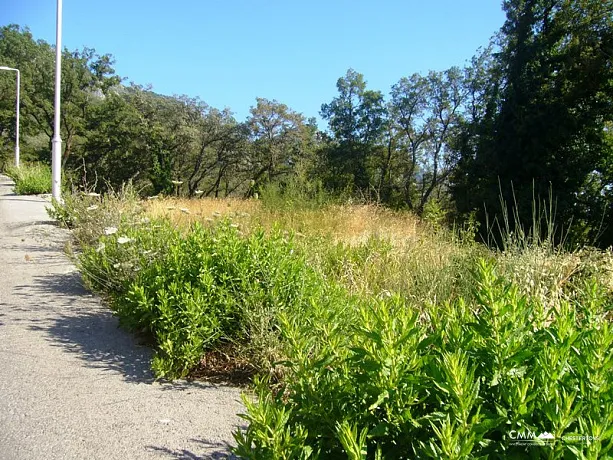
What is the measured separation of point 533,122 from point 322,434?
20592 mm

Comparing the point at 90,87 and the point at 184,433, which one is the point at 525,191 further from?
the point at 90,87

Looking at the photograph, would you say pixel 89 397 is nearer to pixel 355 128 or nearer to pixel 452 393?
pixel 452 393

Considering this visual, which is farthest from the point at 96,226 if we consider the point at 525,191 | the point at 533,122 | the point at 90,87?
the point at 90,87

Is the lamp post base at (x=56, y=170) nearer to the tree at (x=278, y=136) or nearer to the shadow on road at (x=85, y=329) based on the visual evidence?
the shadow on road at (x=85, y=329)

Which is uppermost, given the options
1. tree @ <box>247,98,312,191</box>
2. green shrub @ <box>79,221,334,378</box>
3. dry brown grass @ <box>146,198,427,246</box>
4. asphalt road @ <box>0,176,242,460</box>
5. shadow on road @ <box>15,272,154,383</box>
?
tree @ <box>247,98,312,191</box>

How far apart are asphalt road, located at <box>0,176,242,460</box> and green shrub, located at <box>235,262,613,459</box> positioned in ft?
3.46

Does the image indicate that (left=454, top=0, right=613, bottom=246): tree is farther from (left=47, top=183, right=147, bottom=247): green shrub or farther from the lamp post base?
the lamp post base

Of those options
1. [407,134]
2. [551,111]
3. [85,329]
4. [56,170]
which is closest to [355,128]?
[407,134]

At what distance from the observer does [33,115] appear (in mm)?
38719

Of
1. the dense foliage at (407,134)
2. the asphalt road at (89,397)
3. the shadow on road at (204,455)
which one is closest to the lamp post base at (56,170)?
the dense foliage at (407,134)

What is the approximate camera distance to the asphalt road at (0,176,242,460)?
98.7 inches

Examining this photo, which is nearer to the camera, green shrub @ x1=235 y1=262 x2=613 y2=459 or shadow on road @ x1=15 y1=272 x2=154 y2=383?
green shrub @ x1=235 y1=262 x2=613 y2=459

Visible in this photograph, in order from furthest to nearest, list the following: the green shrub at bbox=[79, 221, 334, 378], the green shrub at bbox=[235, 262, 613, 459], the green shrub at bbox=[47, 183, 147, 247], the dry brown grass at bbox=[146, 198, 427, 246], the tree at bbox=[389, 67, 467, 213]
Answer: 1. the tree at bbox=[389, 67, 467, 213]
2. the dry brown grass at bbox=[146, 198, 427, 246]
3. the green shrub at bbox=[47, 183, 147, 247]
4. the green shrub at bbox=[79, 221, 334, 378]
5. the green shrub at bbox=[235, 262, 613, 459]

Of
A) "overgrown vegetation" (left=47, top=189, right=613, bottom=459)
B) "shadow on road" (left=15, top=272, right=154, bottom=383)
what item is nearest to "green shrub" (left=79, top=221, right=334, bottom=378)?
"overgrown vegetation" (left=47, top=189, right=613, bottom=459)
